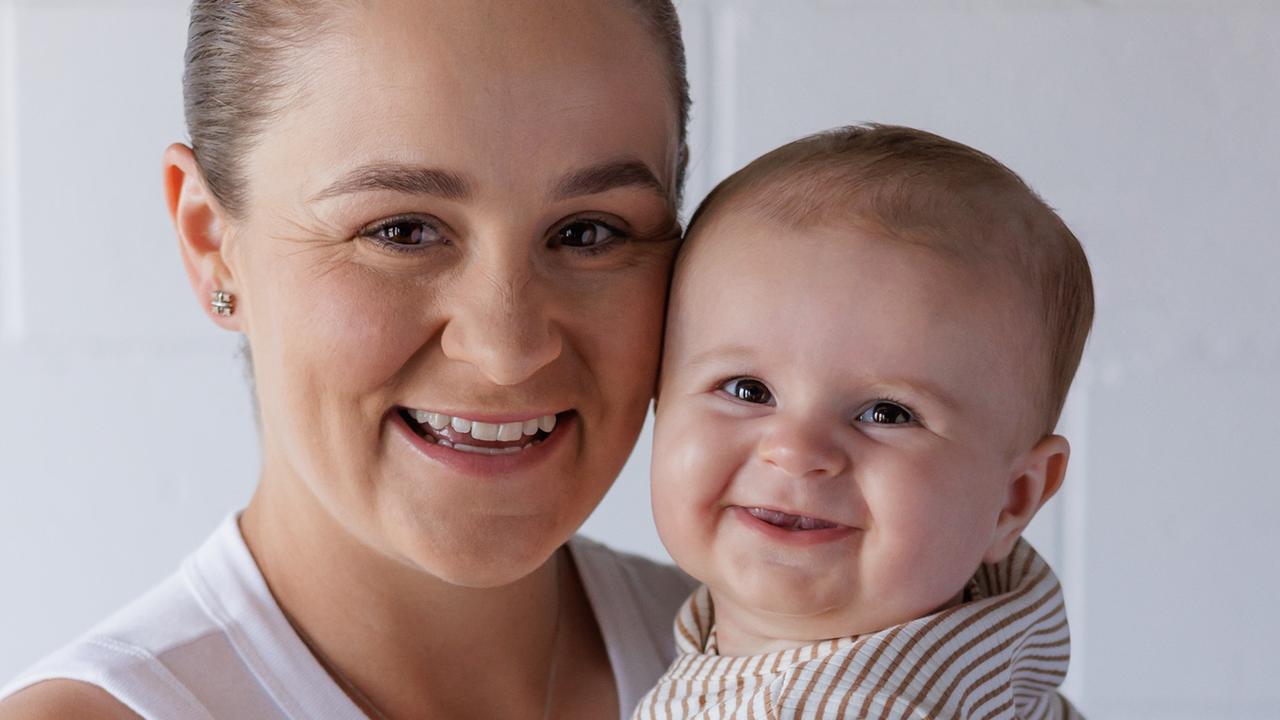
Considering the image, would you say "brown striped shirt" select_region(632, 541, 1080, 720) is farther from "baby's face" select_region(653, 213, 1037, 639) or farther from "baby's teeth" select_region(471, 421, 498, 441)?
"baby's teeth" select_region(471, 421, 498, 441)

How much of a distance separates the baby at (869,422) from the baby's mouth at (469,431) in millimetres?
142

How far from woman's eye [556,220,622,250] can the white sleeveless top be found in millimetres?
496

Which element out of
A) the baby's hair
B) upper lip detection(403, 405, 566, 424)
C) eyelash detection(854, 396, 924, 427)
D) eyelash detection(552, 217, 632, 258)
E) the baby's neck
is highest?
the baby's hair

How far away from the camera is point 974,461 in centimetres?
134

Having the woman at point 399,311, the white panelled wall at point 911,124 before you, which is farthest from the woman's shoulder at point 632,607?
the white panelled wall at point 911,124

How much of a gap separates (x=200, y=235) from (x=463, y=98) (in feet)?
1.36

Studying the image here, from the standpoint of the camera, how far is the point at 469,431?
56.0 inches

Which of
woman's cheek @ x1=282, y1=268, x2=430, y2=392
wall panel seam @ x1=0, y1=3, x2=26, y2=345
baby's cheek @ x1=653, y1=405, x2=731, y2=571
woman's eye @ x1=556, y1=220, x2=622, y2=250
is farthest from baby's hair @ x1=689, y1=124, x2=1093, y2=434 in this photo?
wall panel seam @ x1=0, y1=3, x2=26, y2=345

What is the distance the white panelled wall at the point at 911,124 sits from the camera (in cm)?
277

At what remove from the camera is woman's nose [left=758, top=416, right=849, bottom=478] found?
4.24 ft

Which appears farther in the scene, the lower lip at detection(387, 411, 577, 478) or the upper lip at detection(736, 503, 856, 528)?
the lower lip at detection(387, 411, 577, 478)

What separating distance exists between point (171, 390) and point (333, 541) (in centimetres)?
142

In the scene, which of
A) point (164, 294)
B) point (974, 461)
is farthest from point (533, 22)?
point (164, 294)

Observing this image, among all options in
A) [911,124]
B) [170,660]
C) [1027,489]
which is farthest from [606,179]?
[911,124]
